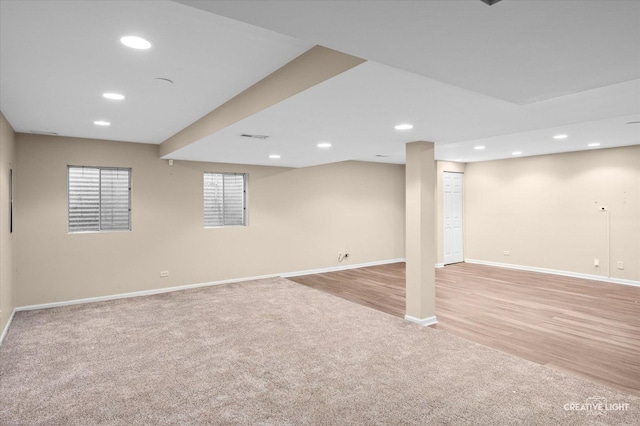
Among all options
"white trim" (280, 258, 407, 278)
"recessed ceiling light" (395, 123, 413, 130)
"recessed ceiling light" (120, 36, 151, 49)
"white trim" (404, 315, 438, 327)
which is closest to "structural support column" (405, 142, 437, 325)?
"white trim" (404, 315, 438, 327)

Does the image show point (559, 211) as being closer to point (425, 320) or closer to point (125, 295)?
point (425, 320)

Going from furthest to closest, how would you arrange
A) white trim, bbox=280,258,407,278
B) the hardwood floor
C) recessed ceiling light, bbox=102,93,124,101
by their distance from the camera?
1. white trim, bbox=280,258,407,278
2. the hardwood floor
3. recessed ceiling light, bbox=102,93,124,101

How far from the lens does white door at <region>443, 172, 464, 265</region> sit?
27.2ft

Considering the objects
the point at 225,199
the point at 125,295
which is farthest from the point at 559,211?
the point at 125,295

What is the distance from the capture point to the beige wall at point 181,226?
16.3 feet

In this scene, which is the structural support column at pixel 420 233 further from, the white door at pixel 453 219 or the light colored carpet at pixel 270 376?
the white door at pixel 453 219

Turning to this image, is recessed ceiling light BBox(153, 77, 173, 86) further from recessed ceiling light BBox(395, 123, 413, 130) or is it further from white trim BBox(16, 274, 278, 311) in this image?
white trim BBox(16, 274, 278, 311)

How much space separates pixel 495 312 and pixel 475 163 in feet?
15.4

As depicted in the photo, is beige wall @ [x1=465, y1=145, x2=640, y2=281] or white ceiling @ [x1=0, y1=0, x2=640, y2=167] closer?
white ceiling @ [x1=0, y1=0, x2=640, y2=167]

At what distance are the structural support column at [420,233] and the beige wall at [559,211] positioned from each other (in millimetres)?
4180

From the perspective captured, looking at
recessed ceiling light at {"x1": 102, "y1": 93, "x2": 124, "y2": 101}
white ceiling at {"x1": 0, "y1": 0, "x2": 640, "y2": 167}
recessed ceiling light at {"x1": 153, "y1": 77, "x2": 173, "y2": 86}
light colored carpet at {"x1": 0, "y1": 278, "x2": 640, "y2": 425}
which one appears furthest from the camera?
recessed ceiling light at {"x1": 102, "y1": 93, "x2": 124, "y2": 101}

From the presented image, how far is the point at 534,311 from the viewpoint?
469 centimetres

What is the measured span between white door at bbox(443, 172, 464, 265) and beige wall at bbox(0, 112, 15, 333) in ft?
24.9

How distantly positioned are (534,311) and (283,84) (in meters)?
4.32
